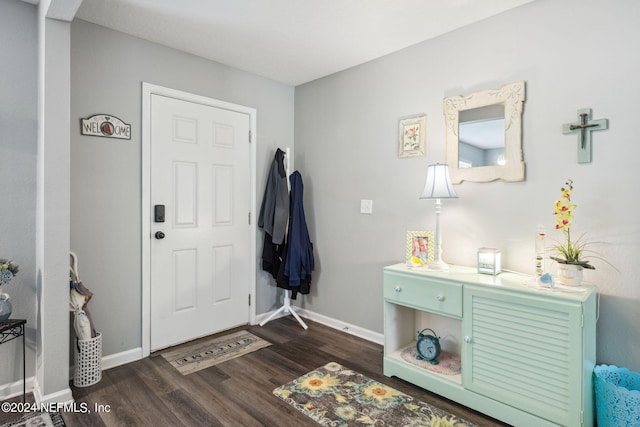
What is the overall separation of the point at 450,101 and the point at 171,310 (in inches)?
108

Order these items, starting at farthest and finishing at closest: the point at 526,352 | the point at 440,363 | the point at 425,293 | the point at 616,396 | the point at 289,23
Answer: the point at 289,23
the point at 440,363
the point at 425,293
the point at 526,352
the point at 616,396

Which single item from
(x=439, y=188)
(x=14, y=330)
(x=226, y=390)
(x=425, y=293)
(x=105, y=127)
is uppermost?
(x=105, y=127)

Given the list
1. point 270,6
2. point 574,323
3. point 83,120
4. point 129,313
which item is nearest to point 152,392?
point 129,313

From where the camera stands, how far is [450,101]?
2.51m

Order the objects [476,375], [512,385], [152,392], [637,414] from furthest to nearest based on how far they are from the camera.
Result: 1. [152,392]
2. [476,375]
3. [512,385]
4. [637,414]

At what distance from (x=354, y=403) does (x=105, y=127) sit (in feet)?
8.28

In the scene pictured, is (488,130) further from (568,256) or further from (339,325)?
(339,325)

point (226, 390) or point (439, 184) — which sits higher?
point (439, 184)

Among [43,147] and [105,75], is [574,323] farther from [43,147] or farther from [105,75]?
[105,75]

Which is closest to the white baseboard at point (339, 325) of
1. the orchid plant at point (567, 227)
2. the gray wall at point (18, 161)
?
the orchid plant at point (567, 227)

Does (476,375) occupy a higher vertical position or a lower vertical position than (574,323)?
lower

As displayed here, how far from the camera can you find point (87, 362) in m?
2.24

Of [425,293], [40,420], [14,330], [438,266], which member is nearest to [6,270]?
[14,330]

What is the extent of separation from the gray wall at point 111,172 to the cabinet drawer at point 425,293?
195 centimetres
